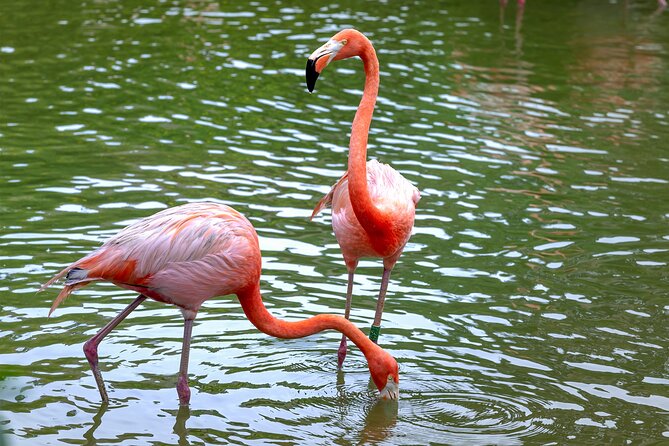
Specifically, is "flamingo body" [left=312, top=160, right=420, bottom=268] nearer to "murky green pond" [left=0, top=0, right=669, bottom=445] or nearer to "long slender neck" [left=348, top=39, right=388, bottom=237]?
"long slender neck" [left=348, top=39, right=388, bottom=237]

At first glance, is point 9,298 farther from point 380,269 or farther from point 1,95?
point 1,95

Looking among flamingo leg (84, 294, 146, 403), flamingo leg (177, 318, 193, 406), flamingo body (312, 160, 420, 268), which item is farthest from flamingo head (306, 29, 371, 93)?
flamingo leg (84, 294, 146, 403)

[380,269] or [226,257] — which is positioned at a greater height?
[226,257]

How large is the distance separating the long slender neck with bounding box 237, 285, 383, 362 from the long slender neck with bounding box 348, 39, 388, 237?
0.51 metres

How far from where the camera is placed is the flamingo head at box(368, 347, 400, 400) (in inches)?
184

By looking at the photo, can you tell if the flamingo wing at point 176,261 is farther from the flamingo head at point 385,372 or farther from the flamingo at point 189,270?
the flamingo head at point 385,372

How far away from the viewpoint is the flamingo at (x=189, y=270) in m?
4.50

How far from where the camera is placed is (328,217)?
7.32 meters

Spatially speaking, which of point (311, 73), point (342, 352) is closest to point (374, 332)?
point (342, 352)

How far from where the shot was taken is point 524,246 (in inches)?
268

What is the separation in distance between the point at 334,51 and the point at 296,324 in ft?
4.07

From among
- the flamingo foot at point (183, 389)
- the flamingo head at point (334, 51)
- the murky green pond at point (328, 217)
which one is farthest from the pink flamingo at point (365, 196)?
the flamingo foot at point (183, 389)

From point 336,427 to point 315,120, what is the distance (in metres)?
5.13

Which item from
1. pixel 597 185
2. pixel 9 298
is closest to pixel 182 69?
pixel 597 185
